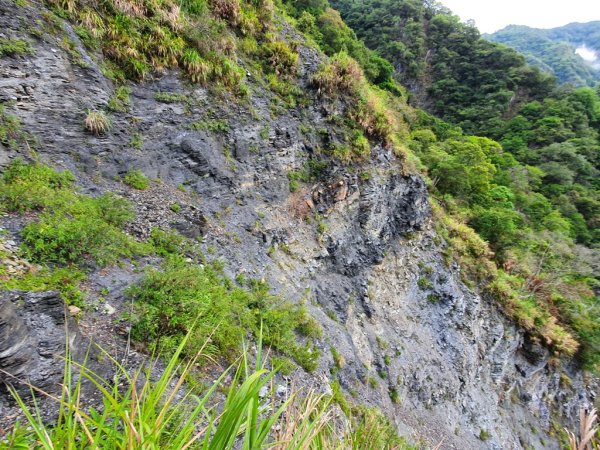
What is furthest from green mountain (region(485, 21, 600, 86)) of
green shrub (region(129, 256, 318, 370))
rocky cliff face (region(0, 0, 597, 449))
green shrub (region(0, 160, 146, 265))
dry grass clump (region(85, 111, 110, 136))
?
green shrub (region(0, 160, 146, 265))

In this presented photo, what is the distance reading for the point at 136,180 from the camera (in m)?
6.55

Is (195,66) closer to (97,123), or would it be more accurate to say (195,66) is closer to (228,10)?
(228,10)

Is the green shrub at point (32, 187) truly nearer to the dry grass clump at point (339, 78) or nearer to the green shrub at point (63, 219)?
the green shrub at point (63, 219)

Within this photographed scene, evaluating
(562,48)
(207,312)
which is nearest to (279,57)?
(207,312)

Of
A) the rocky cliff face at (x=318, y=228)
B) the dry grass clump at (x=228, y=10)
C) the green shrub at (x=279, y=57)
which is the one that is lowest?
the rocky cliff face at (x=318, y=228)

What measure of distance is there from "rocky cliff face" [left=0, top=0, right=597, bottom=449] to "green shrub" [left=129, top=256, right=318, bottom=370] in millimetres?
495

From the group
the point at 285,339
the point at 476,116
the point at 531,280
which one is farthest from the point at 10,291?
the point at 476,116

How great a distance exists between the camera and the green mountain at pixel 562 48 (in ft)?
247

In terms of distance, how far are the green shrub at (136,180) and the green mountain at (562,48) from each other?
67.9 metres

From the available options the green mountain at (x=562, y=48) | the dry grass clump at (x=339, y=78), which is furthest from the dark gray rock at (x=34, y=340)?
the green mountain at (x=562, y=48)

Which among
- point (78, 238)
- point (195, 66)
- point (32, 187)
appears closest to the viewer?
point (78, 238)

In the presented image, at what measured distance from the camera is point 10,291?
341 centimetres

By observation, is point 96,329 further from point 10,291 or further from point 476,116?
point 476,116

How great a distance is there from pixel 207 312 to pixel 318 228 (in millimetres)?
5432
